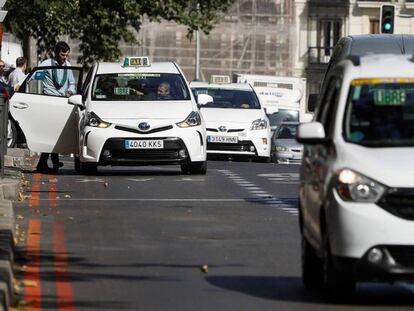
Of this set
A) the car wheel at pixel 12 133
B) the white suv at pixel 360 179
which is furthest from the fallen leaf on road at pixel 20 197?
the white suv at pixel 360 179

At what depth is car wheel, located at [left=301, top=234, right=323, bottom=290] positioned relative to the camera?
11648 millimetres

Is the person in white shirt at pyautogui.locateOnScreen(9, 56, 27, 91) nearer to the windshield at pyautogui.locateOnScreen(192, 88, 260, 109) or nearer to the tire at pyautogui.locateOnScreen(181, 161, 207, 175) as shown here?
the windshield at pyautogui.locateOnScreen(192, 88, 260, 109)

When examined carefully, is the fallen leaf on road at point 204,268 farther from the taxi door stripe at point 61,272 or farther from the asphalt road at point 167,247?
the taxi door stripe at point 61,272

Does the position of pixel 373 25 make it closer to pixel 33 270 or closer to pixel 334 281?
pixel 33 270

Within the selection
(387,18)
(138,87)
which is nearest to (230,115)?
(387,18)

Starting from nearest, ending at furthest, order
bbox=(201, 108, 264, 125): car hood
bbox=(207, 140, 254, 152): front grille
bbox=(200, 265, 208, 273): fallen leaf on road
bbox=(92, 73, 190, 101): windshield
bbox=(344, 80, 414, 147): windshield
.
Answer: bbox=(344, 80, 414, 147): windshield → bbox=(200, 265, 208, 273): fallen leaf on road → bbox=(92, 73, 190, 101): windshield → bbox=(207, 140, 254, 152): front grille → bbox=(201, 108, 264, 125): car hood

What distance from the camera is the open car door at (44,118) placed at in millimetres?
25422

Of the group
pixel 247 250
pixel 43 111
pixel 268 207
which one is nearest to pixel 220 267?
pixel 247 250

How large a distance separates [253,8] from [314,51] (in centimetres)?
888

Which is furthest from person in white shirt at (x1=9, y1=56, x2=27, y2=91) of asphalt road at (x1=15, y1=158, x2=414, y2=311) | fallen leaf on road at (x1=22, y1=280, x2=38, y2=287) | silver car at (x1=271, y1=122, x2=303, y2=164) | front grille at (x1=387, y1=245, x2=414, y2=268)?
front grille at (x1=387, y1=245, x2=414, y2=268)

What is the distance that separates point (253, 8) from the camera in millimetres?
82938

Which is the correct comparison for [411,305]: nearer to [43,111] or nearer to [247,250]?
[247,250]

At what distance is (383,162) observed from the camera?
1070cm

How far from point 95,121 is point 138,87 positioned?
4.15ft
